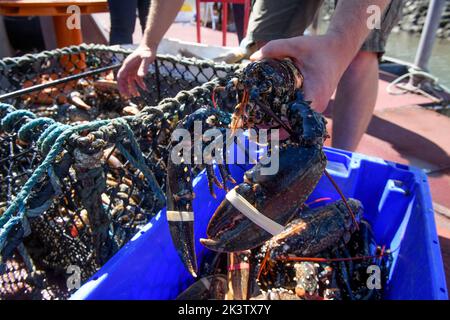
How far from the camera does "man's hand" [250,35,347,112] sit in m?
1.17

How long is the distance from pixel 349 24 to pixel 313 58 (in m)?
0.22

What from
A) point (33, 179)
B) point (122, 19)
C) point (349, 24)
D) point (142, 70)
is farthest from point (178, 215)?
point (122, 19)

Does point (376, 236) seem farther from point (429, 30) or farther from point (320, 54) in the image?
point (429, 30)

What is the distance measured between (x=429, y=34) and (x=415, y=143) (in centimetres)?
158

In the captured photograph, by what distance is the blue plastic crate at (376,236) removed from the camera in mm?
1098

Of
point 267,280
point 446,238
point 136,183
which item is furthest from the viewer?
point 446,238

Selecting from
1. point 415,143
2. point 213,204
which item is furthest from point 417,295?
point 415,143

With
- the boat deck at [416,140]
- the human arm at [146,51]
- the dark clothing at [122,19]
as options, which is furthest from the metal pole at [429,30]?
the human arm at [146,51]

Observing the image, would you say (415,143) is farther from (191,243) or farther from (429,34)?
(191,243)

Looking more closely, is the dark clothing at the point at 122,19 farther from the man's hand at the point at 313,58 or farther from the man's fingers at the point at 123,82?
the man's hand at the point at 313,58

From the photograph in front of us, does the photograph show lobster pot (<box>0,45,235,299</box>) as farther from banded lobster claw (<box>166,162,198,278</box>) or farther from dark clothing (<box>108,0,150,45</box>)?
dark clothing (<box>108,0,150,45</box>)

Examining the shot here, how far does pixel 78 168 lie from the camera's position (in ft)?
3.42

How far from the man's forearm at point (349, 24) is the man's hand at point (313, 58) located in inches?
1.7

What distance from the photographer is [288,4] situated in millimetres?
2004
